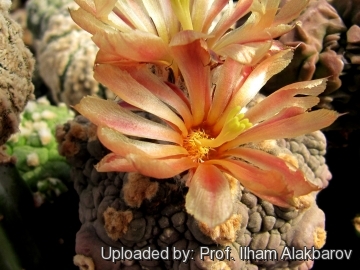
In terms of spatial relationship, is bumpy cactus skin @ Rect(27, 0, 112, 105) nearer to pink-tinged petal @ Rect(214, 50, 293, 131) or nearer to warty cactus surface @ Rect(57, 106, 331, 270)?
warty cactus surface @ Rect(57, 106, 331, 270)

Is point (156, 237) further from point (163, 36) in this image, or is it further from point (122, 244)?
point (163, 36)

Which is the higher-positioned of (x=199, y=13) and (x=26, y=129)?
(x=199, y=13)

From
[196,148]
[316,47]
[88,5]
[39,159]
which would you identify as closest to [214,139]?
[196,148]

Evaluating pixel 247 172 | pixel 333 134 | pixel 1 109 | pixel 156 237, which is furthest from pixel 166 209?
pixel 333 134

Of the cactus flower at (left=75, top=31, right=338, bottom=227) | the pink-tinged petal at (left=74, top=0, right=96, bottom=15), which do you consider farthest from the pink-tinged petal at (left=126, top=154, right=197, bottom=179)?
the pink-tinged petal at (left=74, top=0, right=96, bottom=15)

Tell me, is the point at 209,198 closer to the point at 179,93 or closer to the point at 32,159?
the point at 179,93

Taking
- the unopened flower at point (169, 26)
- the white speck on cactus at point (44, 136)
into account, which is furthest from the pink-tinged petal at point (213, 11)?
the white speck on cactus at point (44, 136)
